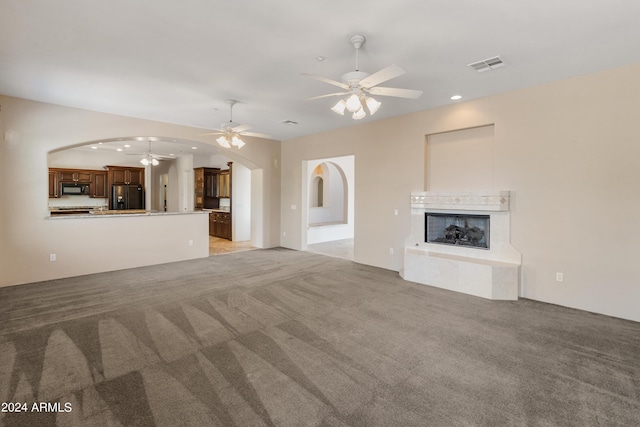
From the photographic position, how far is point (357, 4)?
8.02ft

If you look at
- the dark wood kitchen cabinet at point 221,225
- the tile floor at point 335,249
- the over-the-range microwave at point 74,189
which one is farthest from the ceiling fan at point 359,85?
the over-the-range microwave at point 74,189

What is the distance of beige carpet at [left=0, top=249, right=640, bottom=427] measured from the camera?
204cm

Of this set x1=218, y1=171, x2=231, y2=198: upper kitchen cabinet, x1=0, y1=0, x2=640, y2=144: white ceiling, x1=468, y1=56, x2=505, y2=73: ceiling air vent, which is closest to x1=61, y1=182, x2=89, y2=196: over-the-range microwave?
x1=218, y1=171, x2=231, y2=198: upper kitchen cabinet

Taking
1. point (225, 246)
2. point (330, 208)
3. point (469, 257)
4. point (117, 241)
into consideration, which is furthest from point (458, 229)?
point (330, 208)

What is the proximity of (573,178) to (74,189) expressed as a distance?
13143 mm

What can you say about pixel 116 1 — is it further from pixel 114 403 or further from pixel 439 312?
pixel 439 312

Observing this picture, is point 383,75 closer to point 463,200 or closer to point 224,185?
point 463,200

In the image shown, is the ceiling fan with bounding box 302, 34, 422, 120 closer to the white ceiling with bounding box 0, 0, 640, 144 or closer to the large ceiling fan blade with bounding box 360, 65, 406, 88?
the large ceiling fan blade with bounding box 360, 65, 406, 88

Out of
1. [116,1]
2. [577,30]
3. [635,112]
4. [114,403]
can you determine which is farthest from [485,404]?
[116,1]

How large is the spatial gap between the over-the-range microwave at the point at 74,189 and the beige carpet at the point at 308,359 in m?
6.75

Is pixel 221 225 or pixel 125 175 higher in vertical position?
pixel 125 175

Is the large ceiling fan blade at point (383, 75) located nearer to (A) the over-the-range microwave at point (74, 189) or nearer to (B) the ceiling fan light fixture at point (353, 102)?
(B) the ceiling fan light fixture at point (353, 102)

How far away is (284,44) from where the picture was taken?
3.12 m

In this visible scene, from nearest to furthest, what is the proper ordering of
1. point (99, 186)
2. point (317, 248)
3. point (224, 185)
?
point (317, 248) → point (224, 185) → point (99, 186)
